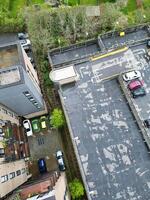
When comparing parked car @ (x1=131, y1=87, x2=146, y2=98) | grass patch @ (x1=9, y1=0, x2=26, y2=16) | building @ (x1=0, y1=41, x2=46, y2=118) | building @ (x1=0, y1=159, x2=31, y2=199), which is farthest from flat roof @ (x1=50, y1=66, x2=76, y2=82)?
grass patch @ (x1=9, y1=0, x2=26, y2=16)

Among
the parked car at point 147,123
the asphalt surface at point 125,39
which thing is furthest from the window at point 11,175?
the asphalt surface at point 125,39

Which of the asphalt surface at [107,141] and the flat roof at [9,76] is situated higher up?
the flat roof at [9,76]

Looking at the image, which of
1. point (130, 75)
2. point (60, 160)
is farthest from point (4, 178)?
point (130, 75)

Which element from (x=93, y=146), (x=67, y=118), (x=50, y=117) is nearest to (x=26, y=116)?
(x=50, y=117)

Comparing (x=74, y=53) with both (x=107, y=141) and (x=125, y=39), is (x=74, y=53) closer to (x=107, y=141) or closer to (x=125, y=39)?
(x=125, y=39)

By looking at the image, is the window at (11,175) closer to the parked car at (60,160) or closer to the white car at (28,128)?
the parked car at (60,160)

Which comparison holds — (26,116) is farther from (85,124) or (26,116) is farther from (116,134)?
(116,134)

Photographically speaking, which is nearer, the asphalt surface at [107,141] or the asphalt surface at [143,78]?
the asphalt surface at [107,141]

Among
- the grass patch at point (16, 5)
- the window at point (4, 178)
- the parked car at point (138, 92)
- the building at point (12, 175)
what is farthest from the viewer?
the grass patch at point (16, 5)
